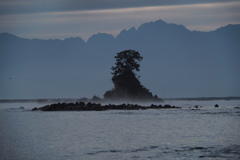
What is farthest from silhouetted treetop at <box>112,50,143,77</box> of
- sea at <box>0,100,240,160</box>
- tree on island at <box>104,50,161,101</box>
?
sea at <box>0,100,240,160</box>

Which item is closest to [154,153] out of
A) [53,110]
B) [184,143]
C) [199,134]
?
[184,143]

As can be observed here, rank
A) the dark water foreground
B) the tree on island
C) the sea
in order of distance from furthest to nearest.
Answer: the tree on island < the dark water foreground < the sea

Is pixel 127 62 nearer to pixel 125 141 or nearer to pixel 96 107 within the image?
pixel 96 107

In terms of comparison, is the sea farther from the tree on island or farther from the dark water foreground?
the tree on island

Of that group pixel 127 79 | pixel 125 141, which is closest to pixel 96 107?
pixel 127 79

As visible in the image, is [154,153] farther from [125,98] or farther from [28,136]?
[125,98]

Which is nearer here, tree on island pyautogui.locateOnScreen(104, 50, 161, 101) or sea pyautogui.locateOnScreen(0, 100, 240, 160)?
sea pyautogui.locateOnScreen(0, 100, 240, 160)

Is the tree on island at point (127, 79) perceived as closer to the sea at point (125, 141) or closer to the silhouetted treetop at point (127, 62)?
the silhouetted treetop at point (127, 62)

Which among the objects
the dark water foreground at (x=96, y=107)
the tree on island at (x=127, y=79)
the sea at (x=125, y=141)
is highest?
the tree on island at (x=127, y=79)

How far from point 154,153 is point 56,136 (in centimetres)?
1740

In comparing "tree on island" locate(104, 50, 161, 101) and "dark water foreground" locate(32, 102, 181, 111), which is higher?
"tree on island" locate(104, 50, 161, 101)

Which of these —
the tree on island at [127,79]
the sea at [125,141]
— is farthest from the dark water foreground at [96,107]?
the sea at [125,141]

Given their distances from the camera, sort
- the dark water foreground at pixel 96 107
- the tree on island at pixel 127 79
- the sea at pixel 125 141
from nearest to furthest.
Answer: the sea at pixel 125 141, the dark water foreground at pixel 96 107, the tree on island at pixel 127 79

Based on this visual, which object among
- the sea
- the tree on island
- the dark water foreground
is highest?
the tree on island
